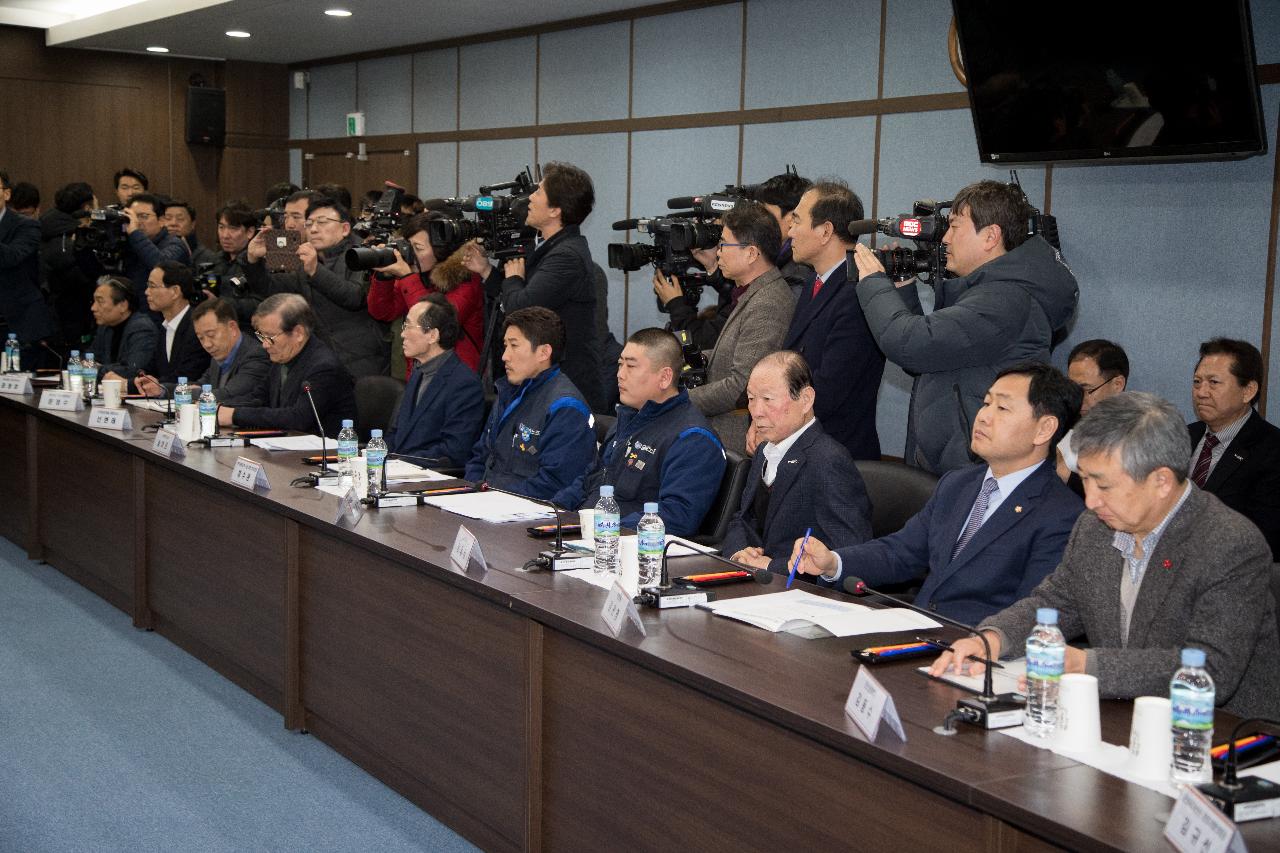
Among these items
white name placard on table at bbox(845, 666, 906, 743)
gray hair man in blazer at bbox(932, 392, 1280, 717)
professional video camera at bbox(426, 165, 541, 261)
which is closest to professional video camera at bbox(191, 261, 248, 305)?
professional video camera at bbox(426, 165, 541, 261)

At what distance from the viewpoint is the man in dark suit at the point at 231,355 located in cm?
530

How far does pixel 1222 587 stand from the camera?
6.91 ft

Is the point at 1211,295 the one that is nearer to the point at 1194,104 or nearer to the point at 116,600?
the point at 1194,104

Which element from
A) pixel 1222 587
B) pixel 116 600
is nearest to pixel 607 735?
pixel 1222 587

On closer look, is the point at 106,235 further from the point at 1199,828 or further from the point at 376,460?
the point at 1199,828

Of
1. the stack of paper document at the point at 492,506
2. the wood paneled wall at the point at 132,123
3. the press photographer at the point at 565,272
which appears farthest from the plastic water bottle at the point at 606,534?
the wood paneled wall at the point at 132,123

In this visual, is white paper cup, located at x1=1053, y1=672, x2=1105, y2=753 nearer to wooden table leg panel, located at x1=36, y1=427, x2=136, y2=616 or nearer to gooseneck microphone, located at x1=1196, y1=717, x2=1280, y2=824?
gooseneck microphone, located at x1=1196, y1=717, x2=1280, y2=824

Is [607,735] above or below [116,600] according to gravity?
above

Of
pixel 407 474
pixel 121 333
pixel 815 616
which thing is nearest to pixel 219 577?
pixel 407 474

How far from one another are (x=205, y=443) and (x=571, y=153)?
349cm

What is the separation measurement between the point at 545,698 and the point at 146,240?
5.29 meters

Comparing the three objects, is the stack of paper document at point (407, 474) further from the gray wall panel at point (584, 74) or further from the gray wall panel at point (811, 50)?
the gray wall panel at point (584, 74)

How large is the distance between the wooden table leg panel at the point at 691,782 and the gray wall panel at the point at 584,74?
502cm

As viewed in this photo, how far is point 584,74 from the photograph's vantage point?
730 centimetres
